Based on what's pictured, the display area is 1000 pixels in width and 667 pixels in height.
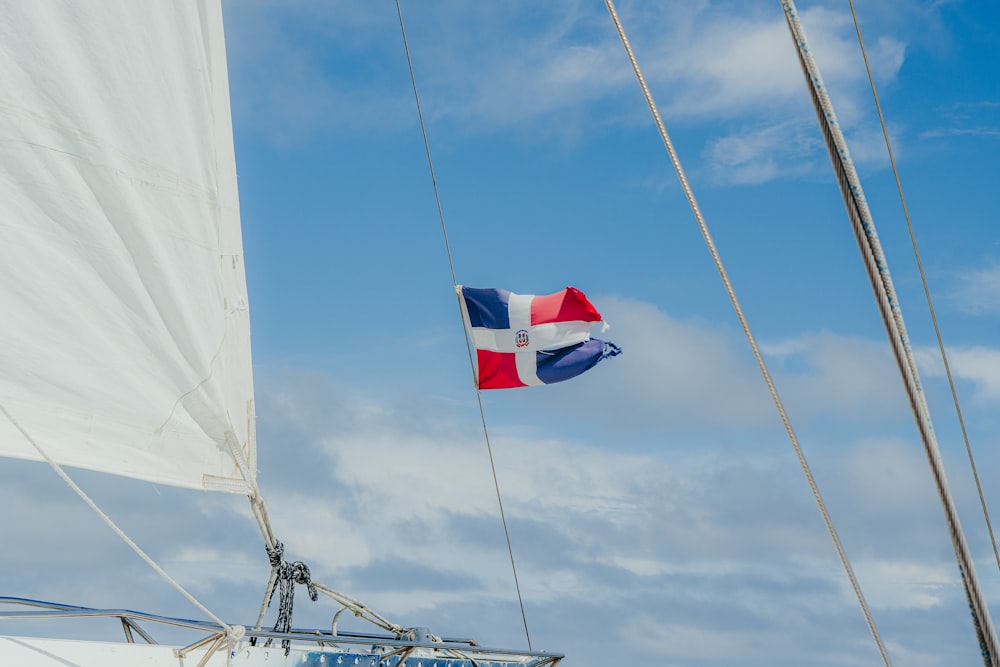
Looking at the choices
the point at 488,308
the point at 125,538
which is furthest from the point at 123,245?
the point at 488,308

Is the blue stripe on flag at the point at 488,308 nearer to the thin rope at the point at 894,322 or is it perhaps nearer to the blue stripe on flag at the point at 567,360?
the blue stripe on flag at the point at 567,360

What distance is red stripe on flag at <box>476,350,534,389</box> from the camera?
689 inches

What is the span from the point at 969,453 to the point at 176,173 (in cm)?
642

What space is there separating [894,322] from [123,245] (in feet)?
19.3

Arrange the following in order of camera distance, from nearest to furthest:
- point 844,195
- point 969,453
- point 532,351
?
point 844,195 < point 969,453 < point 532,351

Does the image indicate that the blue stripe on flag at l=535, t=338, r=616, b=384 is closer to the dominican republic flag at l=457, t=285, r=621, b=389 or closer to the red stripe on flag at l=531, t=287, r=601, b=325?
the dominican republic flag at l=457, t=285, r=621, b=389

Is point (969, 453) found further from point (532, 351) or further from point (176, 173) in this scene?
point (532, 351)

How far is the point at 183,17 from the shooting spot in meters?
9.23

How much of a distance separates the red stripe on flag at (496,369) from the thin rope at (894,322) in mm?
11553

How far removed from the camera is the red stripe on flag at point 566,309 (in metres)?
17.6

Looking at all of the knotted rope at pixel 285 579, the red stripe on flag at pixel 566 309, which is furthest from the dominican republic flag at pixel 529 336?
the knotted rope at pixel 285 579

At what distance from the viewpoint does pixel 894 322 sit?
240 inches

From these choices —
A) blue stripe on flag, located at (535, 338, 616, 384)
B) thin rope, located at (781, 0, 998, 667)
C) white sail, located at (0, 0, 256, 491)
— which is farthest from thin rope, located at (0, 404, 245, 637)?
blue stripe on flag, located at (535, 338, 616, 384)

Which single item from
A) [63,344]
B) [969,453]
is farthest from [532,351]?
[969,453]
